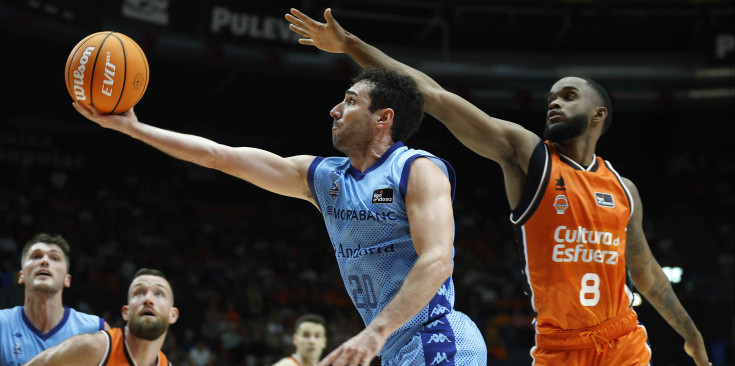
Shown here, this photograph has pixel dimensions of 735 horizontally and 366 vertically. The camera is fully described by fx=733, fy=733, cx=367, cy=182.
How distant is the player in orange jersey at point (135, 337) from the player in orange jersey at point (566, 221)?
7.24ft

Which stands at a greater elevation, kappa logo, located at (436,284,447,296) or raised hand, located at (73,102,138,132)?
raised hand, located at (73,102,138,132)

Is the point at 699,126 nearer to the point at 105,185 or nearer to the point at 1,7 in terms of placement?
the point at 105,185

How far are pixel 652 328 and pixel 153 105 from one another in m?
11.0

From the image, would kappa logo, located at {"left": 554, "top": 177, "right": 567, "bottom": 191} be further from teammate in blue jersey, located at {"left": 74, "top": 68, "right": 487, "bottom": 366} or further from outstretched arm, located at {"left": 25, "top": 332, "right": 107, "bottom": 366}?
outstretched arm, located at {"left": 25, "top": 332, "right": 107, "bottom": 366}

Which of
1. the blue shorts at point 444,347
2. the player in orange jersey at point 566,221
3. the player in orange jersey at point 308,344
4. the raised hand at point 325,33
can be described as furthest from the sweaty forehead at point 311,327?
the blue shorts at point 444,347

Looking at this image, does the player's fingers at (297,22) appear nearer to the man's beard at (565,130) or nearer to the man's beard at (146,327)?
the man's beard at (565,130)

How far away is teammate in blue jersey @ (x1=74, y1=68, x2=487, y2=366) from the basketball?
0.21 ft

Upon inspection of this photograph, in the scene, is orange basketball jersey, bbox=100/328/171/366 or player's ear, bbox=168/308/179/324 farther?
player's ear, bbox=168/308/179/324

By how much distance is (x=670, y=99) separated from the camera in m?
15.9

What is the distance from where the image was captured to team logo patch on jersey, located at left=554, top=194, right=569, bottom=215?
3646mm

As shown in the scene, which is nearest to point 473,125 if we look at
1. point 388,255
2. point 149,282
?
point 388,255

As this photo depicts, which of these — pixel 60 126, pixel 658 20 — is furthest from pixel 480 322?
pixel 60 126

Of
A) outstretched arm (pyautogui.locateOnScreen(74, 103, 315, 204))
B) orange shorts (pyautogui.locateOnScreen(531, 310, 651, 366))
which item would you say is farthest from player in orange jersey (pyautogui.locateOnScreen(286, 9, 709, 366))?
outstretched arm (pyautogui.locateOnScreen(74, 103, 315, 204))

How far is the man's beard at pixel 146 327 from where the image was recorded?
4789mm
